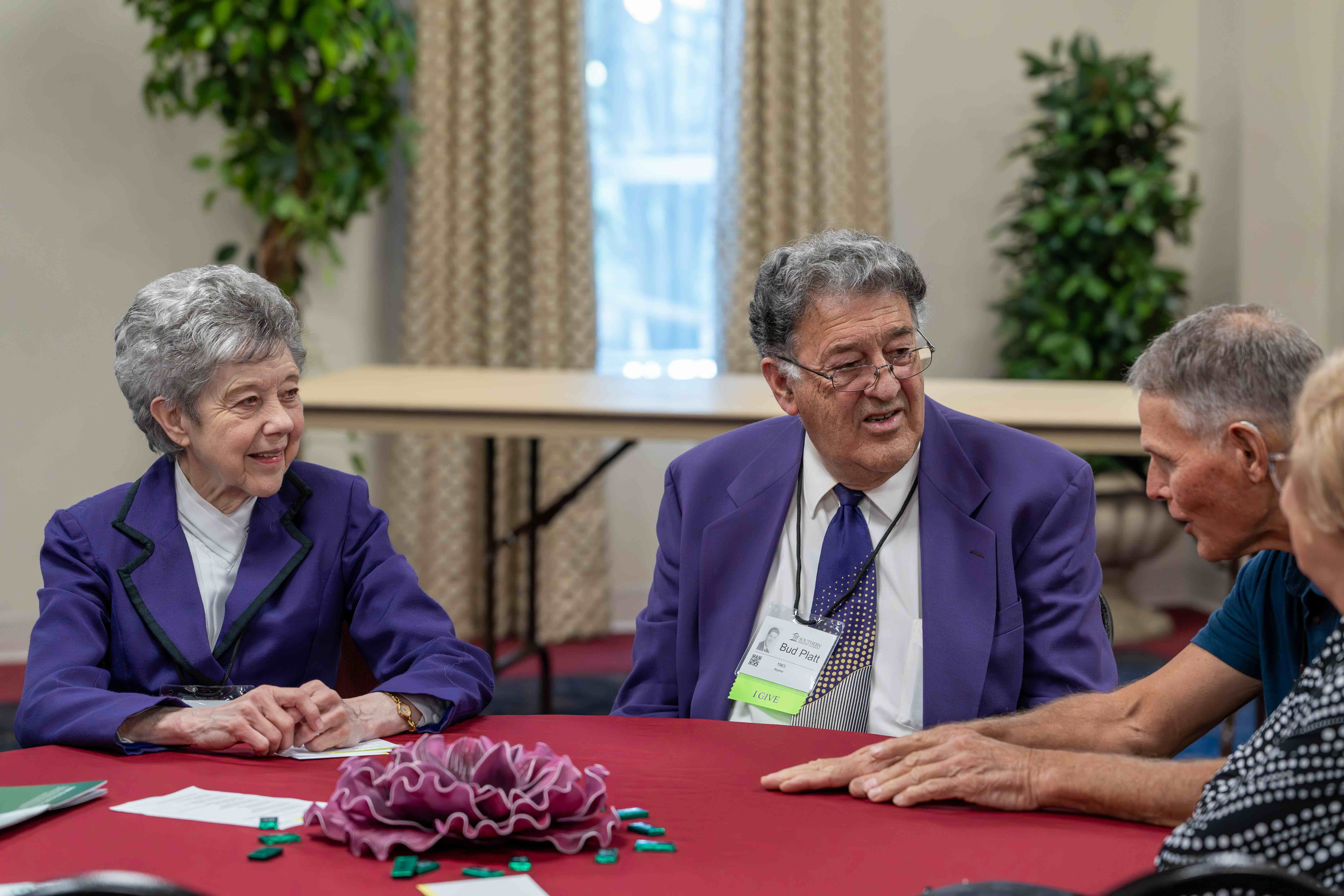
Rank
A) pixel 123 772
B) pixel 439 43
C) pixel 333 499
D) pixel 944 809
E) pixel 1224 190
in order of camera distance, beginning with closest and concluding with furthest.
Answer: pixel 944 809 < pixel 123 772 < pixel 333 499 < pixel 439 43 < pixel 1224 190

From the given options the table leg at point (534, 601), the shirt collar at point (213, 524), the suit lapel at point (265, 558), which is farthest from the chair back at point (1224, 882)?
the table leg at point (534, 601)

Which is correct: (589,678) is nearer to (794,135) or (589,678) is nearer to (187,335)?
(794,135)

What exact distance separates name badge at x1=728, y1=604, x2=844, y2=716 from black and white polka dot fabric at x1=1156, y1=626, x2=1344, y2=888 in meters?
0.78

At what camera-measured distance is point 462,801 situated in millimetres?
1160

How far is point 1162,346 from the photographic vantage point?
1.53 metres

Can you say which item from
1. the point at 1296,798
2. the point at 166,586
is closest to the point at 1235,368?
the point at 1296,798

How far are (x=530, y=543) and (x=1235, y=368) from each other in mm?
3220

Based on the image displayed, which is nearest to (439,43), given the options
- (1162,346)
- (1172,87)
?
(1172,87)

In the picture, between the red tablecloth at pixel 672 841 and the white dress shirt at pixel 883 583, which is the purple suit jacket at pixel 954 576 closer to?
the white dress shirt at pixel 883 583

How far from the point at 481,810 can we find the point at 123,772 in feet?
1.74

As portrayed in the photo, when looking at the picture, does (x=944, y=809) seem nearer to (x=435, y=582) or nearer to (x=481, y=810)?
(x=481, y=810)

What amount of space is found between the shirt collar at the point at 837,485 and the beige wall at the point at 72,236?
11.0ft

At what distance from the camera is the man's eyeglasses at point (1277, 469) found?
1.38 m

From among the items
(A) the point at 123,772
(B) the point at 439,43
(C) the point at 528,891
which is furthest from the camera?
(B) the point at 439,43
